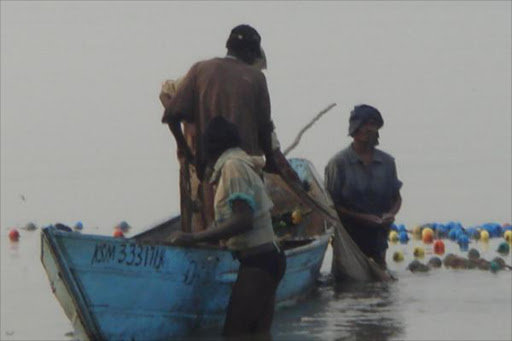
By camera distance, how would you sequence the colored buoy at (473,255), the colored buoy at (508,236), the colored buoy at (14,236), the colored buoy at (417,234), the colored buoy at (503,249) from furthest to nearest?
the colored buoy at (14,236) → the colored buoy at (417,234) → the colored buoy at (508,236) → the colored buoy at (503,249) → the colored buoy at (473,255)

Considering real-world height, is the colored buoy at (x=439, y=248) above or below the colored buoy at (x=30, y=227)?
below

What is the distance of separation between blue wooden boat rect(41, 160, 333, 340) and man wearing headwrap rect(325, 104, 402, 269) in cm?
391

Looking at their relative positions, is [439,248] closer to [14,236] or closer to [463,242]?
[463,242]

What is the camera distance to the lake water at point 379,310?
13.7 metres

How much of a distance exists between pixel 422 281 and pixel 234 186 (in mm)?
6428

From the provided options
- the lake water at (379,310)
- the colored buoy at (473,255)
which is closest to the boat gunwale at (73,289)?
the lake water at (379,310)

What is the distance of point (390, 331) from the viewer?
13648 millimetres

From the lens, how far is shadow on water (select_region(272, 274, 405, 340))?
13.5m

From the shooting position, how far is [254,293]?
1121 cm

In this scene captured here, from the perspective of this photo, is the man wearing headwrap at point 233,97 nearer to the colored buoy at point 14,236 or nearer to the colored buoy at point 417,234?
the colored buoy at point 417,234

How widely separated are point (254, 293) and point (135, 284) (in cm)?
140

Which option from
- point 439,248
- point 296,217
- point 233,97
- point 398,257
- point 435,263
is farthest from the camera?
point 439,248

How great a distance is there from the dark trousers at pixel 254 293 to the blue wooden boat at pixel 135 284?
1105 millimetres

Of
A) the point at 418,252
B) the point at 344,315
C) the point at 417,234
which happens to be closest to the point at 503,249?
the point at 418,252
